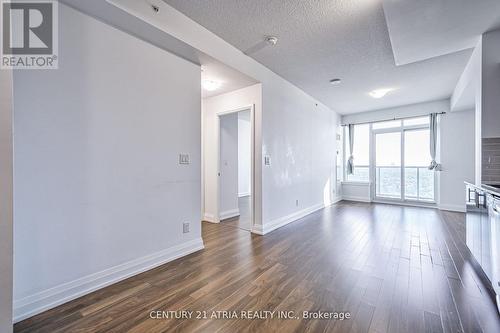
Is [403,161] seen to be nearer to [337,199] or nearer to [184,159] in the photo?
[337,199]

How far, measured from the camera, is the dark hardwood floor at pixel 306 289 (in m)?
1.53

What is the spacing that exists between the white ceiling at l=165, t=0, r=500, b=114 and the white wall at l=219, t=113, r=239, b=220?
1.46 m

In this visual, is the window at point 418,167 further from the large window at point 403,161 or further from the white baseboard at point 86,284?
the white baseboard at point 86,284

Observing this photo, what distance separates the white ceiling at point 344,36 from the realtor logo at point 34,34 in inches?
40.0

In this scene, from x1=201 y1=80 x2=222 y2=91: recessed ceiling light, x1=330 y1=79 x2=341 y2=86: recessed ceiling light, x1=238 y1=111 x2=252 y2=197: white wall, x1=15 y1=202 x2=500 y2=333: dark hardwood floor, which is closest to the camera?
x1=15 y1=202 x2=500 y2=333: dark hardwood floor

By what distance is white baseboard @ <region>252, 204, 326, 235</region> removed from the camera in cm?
355

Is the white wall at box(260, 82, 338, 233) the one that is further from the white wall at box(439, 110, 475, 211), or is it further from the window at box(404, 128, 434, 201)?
the white wall at box(439, 110, 475, 211)

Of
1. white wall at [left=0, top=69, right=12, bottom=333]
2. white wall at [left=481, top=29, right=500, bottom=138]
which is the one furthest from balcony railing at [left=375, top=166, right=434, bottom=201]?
white wall at [left=0, top=69, right=12, bottom=333]

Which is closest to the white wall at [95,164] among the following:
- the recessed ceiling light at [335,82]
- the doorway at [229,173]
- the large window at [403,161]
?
the doorway at [229,173]

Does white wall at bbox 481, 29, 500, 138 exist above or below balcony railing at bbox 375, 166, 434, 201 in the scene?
above

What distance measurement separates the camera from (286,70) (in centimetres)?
365

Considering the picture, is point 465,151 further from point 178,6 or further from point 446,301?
point 178,6

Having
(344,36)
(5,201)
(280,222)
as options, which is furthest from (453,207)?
(5,201)

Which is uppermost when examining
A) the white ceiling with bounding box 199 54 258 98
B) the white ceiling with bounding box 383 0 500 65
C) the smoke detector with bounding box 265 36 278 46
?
the smoke detector with bounding box 265 36 278 46
